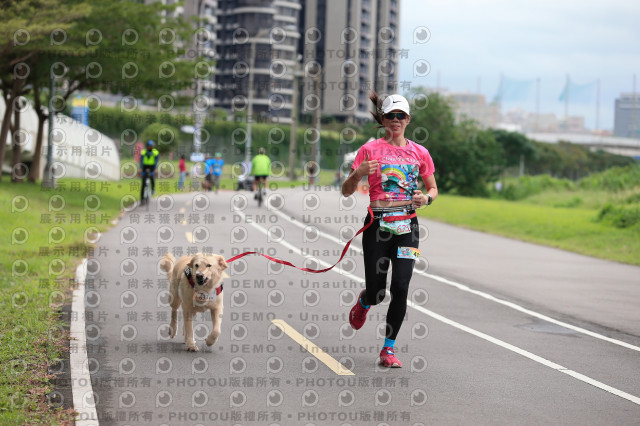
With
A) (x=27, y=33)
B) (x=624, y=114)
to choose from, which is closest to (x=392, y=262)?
(x=27, y=33)

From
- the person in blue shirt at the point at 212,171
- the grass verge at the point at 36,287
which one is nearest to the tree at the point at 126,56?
the grass verge at the point at 36,287

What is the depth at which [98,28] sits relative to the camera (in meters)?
31.5

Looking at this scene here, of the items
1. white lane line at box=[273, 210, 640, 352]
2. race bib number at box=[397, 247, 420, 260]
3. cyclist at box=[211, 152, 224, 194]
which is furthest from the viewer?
cyclist at box=[211, 152, 224, 194]

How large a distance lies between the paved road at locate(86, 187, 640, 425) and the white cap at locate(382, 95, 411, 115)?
7.48 ft

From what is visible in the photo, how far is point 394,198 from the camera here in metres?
7.85

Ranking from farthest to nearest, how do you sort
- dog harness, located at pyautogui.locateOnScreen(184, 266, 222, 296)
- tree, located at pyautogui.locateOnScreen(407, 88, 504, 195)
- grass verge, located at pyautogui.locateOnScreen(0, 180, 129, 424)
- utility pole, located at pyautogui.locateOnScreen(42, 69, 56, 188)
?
tree, located at pyautogui.locateOnScreen(407, 88, 504, 195), utility pole, located at pyautogui.locateOnScreen(42, 69, 56, 188), dog harness, located at pyautogui.locateOnScreen(184, 266, 222, 296), grass verge, located at pyautogui.locateOnScreen(0, 180, 129, 424)

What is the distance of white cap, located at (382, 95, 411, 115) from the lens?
7.75 meters

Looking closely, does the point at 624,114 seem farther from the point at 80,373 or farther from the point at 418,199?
the point at 80,373

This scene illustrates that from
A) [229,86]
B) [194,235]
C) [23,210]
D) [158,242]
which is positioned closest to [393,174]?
[158,242]

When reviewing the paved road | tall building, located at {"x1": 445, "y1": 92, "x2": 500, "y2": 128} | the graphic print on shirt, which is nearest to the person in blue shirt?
the paved road

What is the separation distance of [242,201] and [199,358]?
91.6 ft

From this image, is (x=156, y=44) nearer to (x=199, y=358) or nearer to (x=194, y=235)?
(x=194, y=235)

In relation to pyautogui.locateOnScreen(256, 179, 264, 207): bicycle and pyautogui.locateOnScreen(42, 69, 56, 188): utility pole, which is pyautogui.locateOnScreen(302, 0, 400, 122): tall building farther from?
pyautogui.locateOnScreen(42, 69, 56, 188): utility pole

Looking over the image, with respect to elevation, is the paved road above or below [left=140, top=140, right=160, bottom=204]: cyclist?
below
